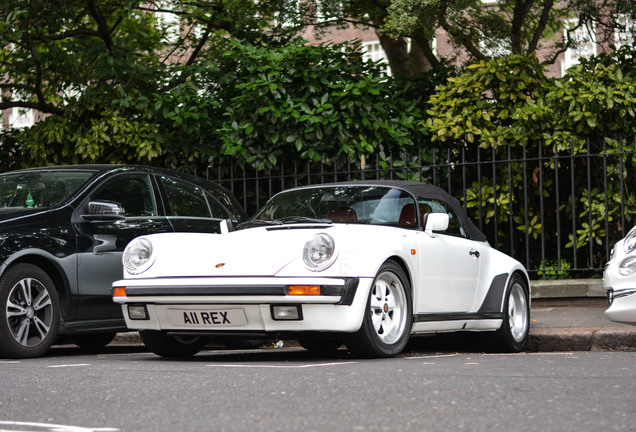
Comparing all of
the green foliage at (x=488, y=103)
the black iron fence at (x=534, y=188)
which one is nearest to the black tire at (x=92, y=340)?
the black iron fence at (x=534, y=188)

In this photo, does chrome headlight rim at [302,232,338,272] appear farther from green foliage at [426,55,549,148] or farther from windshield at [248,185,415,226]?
green foliage at [426,55,549,148]

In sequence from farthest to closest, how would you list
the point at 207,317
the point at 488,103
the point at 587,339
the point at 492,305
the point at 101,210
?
1. the point at 488,103
2. the point at 587,339
3. the point at 492,305
4. the point at 101,210
5. the point at 207,317

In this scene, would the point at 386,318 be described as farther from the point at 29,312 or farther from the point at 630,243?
the point at 29,312

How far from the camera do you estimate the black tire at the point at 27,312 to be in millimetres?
7855

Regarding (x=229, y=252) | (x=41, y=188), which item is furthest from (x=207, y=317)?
(x=41, y=188)

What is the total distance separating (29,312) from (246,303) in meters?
2.06

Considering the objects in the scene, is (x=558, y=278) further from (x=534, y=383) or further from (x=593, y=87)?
(x=534, y=383)

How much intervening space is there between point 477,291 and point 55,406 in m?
4.47

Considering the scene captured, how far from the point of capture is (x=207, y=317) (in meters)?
7.21

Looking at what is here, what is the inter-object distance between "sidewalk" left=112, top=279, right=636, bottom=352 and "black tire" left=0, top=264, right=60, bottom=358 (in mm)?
2198

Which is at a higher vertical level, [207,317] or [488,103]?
[488,103]

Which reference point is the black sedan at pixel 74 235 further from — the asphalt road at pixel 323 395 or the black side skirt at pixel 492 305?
the black side skirt at pixel 492 305

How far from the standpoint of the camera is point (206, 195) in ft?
32.3

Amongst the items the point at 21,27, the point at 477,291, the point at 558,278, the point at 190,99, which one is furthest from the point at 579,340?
the point at 21,27
